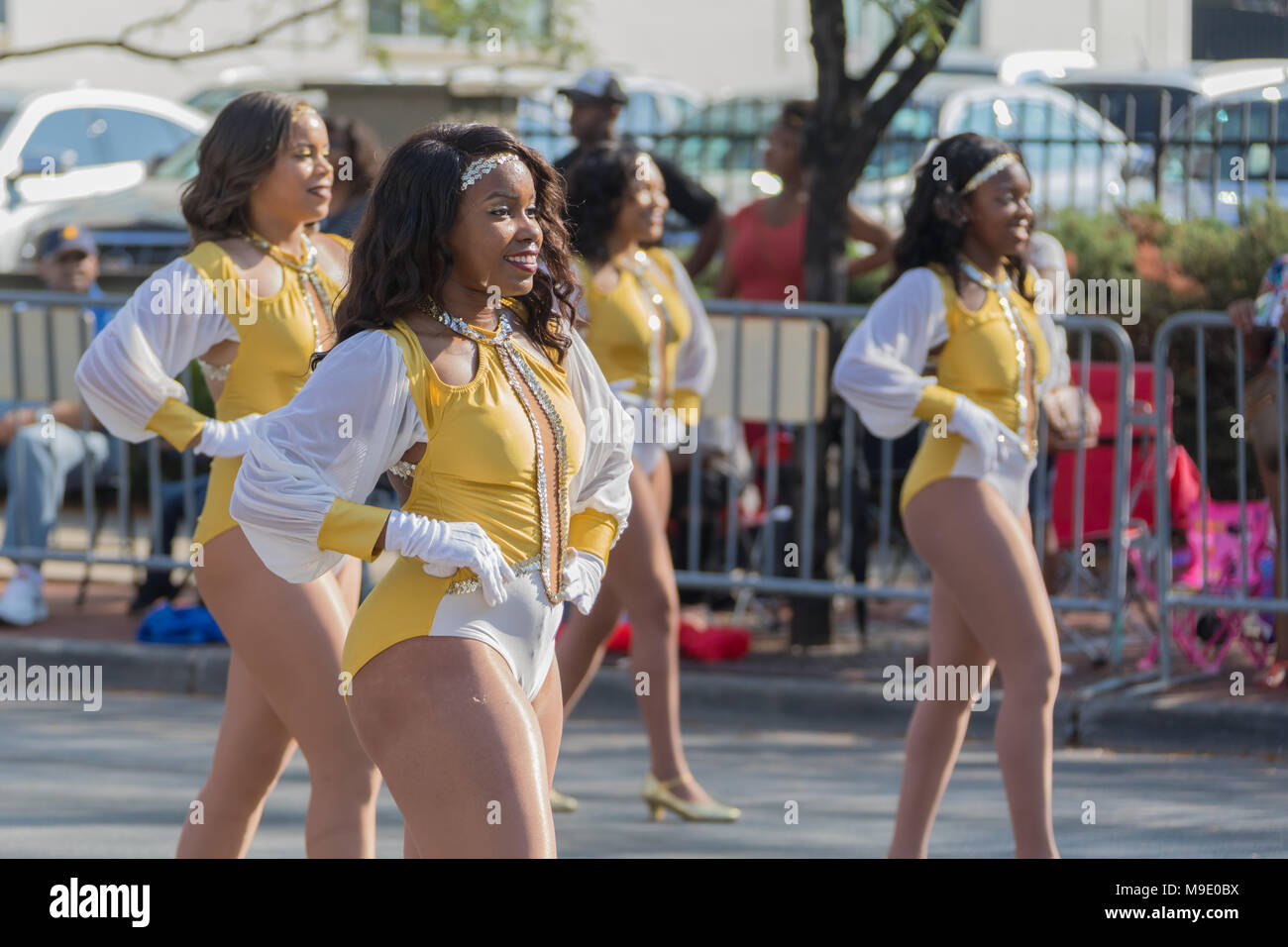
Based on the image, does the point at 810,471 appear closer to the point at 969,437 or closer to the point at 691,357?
the point at 691,357

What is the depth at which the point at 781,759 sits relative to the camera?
23.8ft

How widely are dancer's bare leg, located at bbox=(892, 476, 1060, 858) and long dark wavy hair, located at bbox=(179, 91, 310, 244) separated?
6.24 ft

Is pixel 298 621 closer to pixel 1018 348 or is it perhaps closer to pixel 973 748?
pixel 1018 348

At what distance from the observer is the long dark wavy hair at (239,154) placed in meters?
4.77

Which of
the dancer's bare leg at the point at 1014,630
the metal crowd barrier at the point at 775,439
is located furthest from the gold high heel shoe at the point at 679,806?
the metal crowd barrier at the point at 775,439

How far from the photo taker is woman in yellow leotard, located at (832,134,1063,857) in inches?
196

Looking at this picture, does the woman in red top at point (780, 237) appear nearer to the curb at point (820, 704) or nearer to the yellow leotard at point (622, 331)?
the curb at point (820, 704)

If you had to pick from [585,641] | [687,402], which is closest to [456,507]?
[585,641]

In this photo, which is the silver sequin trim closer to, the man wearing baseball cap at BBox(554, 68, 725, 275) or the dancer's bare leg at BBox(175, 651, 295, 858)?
the dancer's bare leg at BBox(175, 651, 295, 858)

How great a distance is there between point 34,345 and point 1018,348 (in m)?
5.55

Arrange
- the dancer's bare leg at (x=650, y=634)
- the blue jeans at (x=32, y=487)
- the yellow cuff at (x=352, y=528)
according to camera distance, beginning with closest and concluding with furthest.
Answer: the yellow cuff at (x=352, y=528), the dancer's bare leg at (x=650, y=634), the blue jeans at (x=32, y=487)

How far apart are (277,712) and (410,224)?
1230mm

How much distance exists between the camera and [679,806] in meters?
6.23

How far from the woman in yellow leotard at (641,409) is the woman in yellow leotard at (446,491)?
244 cm
